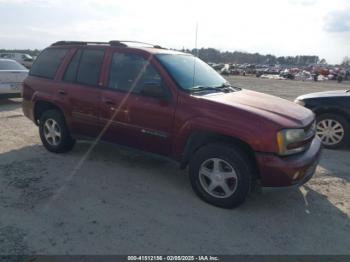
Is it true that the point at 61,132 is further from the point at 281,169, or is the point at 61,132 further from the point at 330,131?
the point at 330,131

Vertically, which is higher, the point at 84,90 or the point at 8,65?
the point at 8,65

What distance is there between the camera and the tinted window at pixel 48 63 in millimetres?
5340

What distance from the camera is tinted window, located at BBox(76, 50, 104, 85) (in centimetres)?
477

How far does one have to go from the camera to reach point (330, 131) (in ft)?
20.9

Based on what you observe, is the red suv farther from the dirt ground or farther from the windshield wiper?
the dirt ground

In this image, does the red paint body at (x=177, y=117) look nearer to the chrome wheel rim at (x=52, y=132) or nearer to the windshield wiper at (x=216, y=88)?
the windshield wiper at (x=216, y=88)

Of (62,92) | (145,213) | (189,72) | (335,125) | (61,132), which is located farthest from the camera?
(335,125)

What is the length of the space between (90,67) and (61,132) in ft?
3.92

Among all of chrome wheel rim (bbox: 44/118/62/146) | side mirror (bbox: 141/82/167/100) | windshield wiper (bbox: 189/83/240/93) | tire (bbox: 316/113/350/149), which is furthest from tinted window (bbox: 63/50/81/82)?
tire (bbox: 316/113/350/149)

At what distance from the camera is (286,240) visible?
3223 mm

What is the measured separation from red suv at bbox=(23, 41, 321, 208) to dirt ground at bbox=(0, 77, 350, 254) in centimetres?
33

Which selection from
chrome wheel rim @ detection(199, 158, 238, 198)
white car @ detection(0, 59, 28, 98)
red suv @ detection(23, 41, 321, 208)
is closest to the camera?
red suv @ detection(23, 41, 321, 208)

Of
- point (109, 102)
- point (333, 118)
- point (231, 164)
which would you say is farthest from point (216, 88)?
point (333, 118)

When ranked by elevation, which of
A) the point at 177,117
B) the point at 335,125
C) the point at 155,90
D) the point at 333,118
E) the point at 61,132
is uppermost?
the point at 155,90
